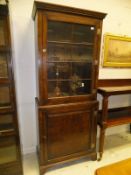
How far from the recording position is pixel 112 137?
264 centimetres

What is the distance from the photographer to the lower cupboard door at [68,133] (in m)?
1.69

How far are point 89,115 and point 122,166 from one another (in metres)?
0.77

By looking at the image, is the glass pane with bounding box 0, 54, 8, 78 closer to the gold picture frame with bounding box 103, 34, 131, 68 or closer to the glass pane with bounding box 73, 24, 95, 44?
the glass pane with bounding box 73, 24, 95, 44

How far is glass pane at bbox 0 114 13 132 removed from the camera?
5.09ft

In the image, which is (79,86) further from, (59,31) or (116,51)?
(116,51)

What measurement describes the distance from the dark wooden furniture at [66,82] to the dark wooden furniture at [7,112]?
0.93 ft

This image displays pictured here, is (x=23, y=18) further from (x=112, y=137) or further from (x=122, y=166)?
(x=112, y=137)

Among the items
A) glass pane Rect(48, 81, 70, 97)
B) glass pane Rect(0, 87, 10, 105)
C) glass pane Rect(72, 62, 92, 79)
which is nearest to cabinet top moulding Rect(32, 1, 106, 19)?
glass pane Rect(72, 62, 92, 79)

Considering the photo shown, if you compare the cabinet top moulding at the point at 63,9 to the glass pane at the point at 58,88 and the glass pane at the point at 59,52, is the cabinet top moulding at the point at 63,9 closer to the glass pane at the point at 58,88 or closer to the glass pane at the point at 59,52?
the glass pane at the point at 59,52

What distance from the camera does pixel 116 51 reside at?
91.5 inches

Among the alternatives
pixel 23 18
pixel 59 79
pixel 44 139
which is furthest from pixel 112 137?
pixel 23 18

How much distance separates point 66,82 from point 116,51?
1.15 metres

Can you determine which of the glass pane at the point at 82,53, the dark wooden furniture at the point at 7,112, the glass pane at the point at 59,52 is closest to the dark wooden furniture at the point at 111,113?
the glass pane at the point at 82,53

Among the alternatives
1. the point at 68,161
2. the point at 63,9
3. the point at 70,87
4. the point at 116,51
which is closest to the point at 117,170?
the point at 68,161
